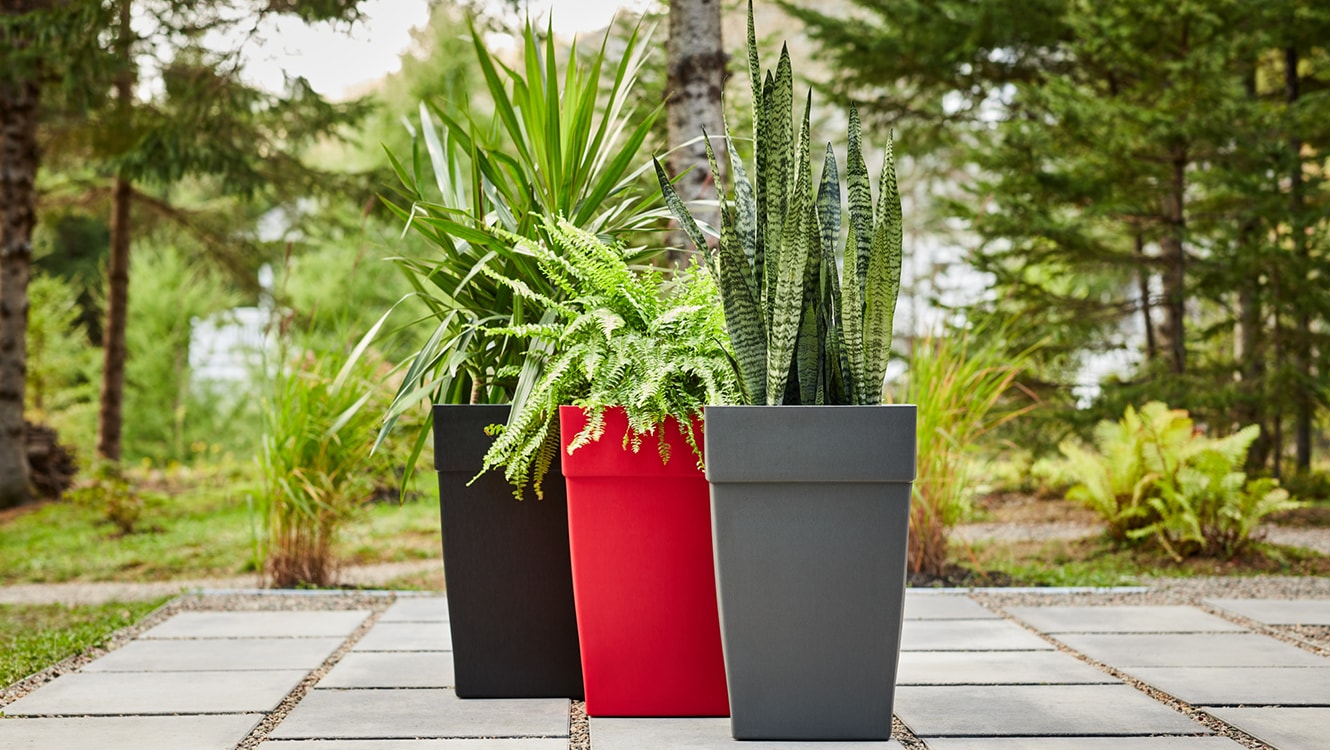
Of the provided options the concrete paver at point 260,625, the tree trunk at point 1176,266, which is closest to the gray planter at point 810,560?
the concrete paver at point 260,625

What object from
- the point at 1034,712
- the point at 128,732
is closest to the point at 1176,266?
the point at 1034,712

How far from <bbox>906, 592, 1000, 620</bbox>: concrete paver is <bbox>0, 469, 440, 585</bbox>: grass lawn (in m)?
1.95

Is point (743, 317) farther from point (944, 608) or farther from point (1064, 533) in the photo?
point (1064, 533)

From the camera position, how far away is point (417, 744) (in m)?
1.75

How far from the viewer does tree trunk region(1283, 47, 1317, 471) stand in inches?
220

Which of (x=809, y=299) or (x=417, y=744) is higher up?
(x=809, y=299)

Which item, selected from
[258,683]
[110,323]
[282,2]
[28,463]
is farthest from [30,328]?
[258,683]

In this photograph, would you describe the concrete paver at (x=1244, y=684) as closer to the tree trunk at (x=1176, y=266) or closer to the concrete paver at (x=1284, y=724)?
the concrete paver at (x=1284, y=724)

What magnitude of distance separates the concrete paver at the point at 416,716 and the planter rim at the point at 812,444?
595mm

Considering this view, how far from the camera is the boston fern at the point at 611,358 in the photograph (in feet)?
5.97

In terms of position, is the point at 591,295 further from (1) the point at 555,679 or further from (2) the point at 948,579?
(2) the point at 948,579

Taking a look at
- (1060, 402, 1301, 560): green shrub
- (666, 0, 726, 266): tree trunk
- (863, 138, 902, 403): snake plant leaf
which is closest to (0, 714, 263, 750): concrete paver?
(863, 138, 902, 403): snake plant leaf

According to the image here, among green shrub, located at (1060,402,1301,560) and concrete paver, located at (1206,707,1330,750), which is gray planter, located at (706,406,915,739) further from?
green shrub, located at (1060,402,1301,560)

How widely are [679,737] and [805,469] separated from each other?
0.53m
